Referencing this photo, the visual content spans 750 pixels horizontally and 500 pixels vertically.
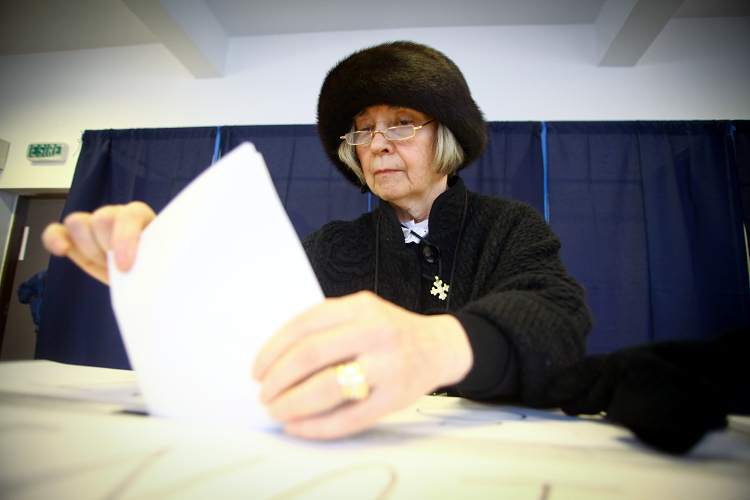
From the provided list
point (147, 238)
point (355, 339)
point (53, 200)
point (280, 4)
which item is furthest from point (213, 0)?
point (355, 339)

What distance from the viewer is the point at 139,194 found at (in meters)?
2.46

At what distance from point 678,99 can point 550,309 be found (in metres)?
2.68

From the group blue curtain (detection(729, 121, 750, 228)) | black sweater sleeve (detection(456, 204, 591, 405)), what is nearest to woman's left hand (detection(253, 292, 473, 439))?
black sweater sleeve (detection(456, 204, 591, 405))

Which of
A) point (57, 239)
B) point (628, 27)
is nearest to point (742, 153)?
point (628, 27)

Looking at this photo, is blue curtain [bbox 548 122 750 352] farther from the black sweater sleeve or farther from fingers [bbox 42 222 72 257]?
fingers [bbox 42 222 72 257]

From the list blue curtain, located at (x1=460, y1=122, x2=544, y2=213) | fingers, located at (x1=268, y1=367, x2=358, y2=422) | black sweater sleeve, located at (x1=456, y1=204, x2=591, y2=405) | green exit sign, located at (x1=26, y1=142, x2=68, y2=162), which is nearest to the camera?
fingers, located at (x1=268, y1=367, x2=358, y2=422)

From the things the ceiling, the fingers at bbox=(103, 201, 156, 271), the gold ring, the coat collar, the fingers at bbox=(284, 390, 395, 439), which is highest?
the ceiling

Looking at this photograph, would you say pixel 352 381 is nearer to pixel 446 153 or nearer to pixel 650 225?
pixel 446 153

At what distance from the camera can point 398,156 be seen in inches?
35.5

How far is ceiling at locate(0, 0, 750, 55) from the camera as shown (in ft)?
7.28

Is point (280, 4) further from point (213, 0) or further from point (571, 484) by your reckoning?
point (571, 484)

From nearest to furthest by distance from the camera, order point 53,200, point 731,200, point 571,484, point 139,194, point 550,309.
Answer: point 571,484, point 550,309, point 731,200, point 139,194, point 53,200

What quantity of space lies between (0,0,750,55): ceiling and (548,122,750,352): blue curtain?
778mm

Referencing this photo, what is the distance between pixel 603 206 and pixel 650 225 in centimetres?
27
